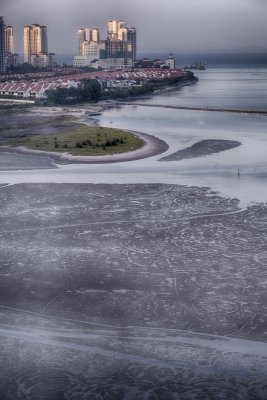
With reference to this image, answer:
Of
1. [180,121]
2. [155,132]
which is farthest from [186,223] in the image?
[180,121]

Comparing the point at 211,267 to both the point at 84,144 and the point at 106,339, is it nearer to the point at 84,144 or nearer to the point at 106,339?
the point at 106,339

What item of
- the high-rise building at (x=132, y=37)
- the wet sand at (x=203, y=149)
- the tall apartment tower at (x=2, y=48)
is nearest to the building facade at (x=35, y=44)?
the tall apartment tower at (x=2, y=48)

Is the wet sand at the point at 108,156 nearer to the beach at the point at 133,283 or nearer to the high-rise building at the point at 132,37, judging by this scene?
the beach at the point at 133,283

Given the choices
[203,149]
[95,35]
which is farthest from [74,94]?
[95,35]

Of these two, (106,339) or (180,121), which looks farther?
(180,121)

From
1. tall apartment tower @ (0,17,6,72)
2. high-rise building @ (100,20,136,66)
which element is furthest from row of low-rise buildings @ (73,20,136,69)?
tall apartment tower @ (0,17,6,72)

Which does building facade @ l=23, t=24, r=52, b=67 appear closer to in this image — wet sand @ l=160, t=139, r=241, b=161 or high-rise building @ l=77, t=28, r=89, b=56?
high-rise building @ l=77, t=28, r=89, b=56
